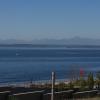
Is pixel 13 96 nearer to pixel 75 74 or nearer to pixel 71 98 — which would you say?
pixel 71 98

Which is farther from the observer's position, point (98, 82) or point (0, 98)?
point (98, 82)

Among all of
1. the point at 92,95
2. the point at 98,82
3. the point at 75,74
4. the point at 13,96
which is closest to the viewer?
the point at 13,96

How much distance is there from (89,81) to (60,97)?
18.9 meters

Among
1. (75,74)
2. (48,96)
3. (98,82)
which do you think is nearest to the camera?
(48,96)

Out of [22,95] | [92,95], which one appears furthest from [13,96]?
[92,95]

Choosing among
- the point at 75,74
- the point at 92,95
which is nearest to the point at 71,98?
the point at 92,95

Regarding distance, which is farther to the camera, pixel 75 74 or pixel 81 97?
pixel 75 74

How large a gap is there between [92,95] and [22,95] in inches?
121

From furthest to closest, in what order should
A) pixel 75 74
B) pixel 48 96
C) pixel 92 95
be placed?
1. pixel 75 74
2. pixel 92 95
3. pixel 48 96

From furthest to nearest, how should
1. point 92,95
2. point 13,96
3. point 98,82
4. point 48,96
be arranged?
1. point 98,82
2. point 92,95
3. point 48,96
4. point 13,96

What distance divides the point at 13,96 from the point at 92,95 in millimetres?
3314

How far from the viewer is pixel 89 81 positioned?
32.1 m

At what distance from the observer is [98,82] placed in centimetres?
3209

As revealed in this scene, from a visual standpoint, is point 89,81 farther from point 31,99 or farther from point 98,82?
point 31,99
